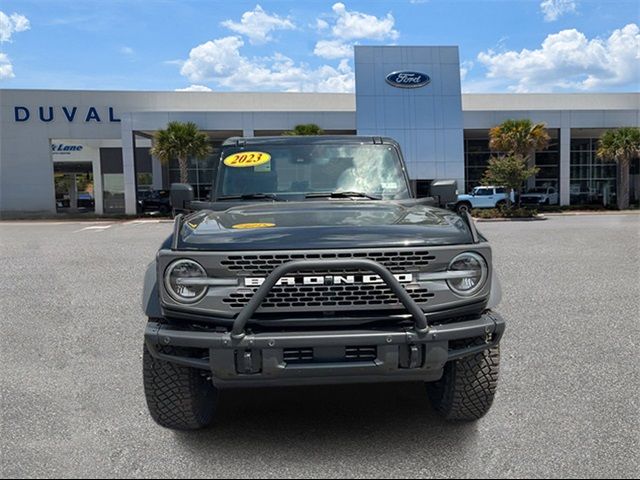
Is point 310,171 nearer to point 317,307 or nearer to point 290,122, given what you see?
point 317,307

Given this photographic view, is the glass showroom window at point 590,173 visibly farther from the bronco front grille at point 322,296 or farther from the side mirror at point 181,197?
the bronco front grille at point 322,296

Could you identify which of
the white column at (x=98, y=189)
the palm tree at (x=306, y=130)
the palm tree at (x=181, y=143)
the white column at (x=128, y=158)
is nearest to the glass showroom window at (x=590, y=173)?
the palm tree at (x=306, y=130)

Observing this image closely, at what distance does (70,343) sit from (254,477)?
138 inches

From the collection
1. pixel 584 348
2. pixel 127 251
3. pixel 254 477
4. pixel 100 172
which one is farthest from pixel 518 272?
pixel 100 172

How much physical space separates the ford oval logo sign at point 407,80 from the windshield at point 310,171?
29.2 metres

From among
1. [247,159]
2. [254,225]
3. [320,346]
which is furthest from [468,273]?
[247,159]

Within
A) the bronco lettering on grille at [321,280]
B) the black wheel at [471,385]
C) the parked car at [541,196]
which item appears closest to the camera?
the bronco lettering on grille at [321,280]

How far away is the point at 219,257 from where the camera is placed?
9.89 feet

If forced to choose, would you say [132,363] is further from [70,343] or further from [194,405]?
[194,405]

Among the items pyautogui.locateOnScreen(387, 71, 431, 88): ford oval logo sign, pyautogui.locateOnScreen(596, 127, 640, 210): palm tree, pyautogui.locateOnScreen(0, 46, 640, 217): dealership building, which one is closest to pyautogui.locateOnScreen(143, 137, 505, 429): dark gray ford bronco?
pyautogui.locateOnScreen(0, 46, 640, 217): dealership building

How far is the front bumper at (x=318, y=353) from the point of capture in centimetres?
287

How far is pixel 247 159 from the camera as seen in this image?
4.83 m

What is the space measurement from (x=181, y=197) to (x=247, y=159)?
2.33ft

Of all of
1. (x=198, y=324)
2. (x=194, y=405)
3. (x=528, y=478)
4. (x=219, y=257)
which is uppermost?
(x=219, y=257)
